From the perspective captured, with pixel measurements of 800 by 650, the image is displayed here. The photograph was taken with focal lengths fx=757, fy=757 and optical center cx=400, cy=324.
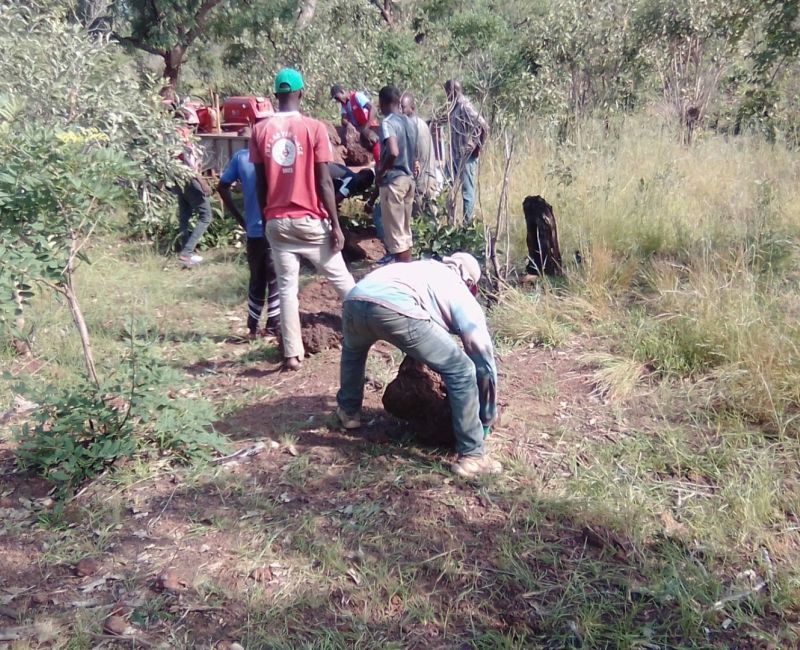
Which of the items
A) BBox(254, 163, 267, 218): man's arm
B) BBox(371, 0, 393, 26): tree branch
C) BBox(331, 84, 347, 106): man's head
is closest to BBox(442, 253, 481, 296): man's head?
BBox(254, 163, 267, 218): man's arm

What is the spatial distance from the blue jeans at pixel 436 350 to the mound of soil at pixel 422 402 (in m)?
0.20

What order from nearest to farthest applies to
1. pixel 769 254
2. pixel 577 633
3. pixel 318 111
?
pixel 577 633
pixel 769 254
pixel 318 111

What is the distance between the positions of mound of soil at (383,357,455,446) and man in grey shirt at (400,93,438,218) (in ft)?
11.6

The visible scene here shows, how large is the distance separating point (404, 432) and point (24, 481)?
6.47ft

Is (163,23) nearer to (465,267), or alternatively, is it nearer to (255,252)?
(255,252)

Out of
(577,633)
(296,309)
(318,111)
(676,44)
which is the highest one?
(676,44)

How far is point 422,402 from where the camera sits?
3.89m

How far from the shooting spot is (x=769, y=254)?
19.5 feet

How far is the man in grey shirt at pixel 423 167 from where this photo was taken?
7.16 metres

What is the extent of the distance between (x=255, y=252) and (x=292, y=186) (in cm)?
103

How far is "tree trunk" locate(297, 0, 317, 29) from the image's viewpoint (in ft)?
53.7

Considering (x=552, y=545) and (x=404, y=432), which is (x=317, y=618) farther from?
(x=404, y=432)

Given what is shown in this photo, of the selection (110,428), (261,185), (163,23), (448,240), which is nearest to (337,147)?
(448,240)

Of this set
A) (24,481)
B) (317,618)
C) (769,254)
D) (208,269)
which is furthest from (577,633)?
(208,269)
